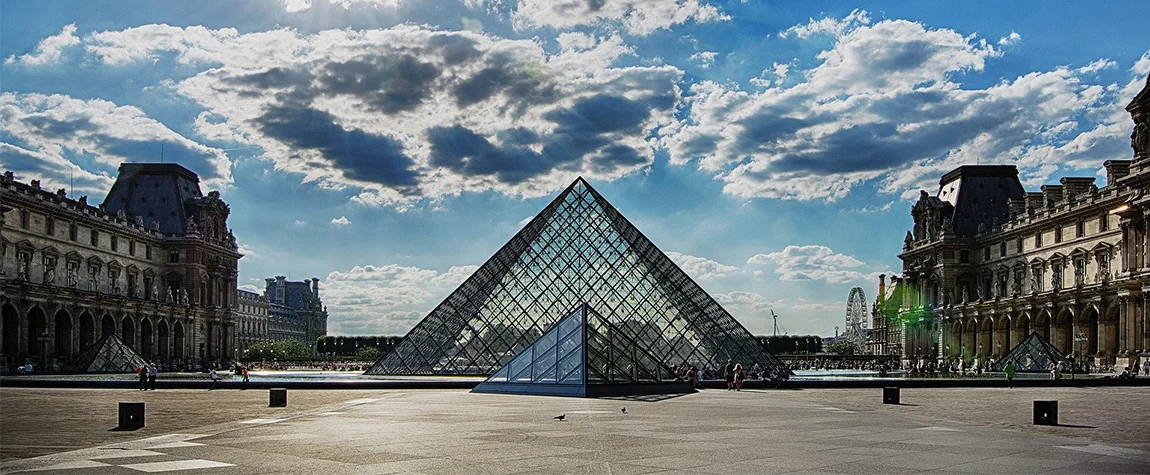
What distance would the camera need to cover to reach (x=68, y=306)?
60.2 m

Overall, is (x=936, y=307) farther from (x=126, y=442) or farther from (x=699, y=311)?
(x=126, y=442)

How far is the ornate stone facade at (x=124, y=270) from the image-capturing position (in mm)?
56750

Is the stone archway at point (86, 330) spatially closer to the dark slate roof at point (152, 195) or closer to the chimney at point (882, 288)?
the dark slate roof at point (152, 195)

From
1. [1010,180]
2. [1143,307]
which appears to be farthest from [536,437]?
[1010,180]

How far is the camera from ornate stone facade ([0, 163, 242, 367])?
186ft

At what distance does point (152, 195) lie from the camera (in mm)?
80438

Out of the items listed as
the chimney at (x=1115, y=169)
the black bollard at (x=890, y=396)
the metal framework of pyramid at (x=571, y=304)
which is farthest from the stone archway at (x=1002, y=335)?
the black bollard at (x=890, y=396)

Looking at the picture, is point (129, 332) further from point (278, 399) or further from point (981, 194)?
point (981, 194)

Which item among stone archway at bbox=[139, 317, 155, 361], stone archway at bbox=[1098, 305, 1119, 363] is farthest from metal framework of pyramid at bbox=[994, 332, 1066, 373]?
stone archway at bbox=[139, 317, 155, 361]

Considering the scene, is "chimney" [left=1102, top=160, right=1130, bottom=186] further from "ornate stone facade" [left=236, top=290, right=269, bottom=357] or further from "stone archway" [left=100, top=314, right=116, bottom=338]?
"ornate stone facade" [left=236, top=290, right=269, bottom=357]

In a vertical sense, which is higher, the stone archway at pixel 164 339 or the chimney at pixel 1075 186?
the chimney at pixel 1075 186

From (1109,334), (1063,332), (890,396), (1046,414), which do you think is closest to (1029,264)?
(1063,332)

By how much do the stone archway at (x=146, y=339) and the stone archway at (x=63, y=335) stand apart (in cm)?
1032

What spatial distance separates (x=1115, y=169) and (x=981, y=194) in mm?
22705
